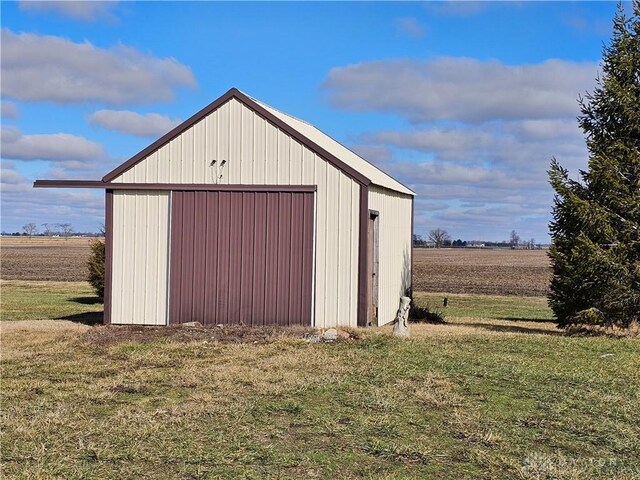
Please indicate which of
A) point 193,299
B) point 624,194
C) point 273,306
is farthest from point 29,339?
point 624,194

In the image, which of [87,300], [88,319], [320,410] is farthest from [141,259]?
[87,300]

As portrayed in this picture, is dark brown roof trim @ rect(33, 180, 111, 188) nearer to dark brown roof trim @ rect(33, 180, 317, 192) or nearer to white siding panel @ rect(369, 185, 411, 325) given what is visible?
dark brown roof trim @ rect(33, 180, 317, 192)

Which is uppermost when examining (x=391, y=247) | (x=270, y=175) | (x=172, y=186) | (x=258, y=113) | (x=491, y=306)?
(x=258, y=113)

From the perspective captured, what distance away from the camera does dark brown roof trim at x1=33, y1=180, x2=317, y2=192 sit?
16.0 meters

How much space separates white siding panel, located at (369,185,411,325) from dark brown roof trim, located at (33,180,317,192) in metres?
1.89

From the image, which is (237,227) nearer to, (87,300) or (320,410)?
(320,410)

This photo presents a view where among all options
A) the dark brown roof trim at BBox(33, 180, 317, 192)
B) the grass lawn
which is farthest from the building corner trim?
the grass lawn

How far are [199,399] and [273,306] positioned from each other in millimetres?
7206

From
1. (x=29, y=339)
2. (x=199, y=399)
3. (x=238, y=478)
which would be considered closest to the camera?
(x=238, y=478)

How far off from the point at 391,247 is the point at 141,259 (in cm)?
655

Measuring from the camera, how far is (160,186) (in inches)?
645

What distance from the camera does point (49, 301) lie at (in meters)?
27.0

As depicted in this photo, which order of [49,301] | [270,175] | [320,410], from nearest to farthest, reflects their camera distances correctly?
[320,410], [270,175], [49,301]

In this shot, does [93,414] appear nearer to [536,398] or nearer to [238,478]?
[238,478]
